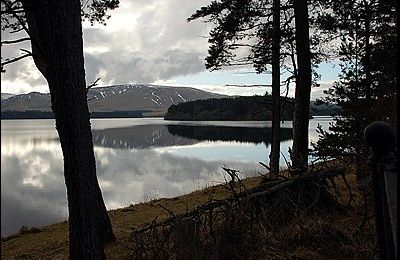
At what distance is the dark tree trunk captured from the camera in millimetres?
4688

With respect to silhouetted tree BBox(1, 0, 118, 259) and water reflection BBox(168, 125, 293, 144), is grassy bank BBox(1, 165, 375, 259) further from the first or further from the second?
water reflection BBox(168, 125, 293, 144)

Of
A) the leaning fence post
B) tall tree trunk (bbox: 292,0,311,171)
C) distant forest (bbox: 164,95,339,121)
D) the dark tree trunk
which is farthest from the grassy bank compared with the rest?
distant forest (bbox: 164,95,339,121)

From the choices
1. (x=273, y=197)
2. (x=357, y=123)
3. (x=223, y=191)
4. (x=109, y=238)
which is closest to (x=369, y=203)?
(x=273, y=197)

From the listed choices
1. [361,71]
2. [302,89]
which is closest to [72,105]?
[302,89]

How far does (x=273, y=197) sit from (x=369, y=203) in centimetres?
143

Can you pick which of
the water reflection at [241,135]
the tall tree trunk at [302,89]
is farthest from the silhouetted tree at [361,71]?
the water reflection at [241,135]

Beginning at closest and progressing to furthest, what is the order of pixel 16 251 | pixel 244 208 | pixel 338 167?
pixel 244 208, pixel 338 167, pixel 16 251

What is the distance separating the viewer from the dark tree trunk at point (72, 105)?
4.69 metres

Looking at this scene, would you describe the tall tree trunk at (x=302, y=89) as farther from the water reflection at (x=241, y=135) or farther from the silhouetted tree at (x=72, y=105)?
the water reflection at (x=241, y=135)

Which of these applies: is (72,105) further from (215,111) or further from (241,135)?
(215,111)

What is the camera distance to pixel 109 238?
24.4 feet

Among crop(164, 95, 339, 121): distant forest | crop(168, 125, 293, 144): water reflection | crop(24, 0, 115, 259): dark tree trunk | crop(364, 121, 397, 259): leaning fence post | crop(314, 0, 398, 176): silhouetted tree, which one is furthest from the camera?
crop(164, 95, 339, 121): distant forest

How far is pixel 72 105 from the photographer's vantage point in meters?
4.87

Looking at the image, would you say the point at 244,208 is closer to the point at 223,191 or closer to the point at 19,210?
the point at 223,191
